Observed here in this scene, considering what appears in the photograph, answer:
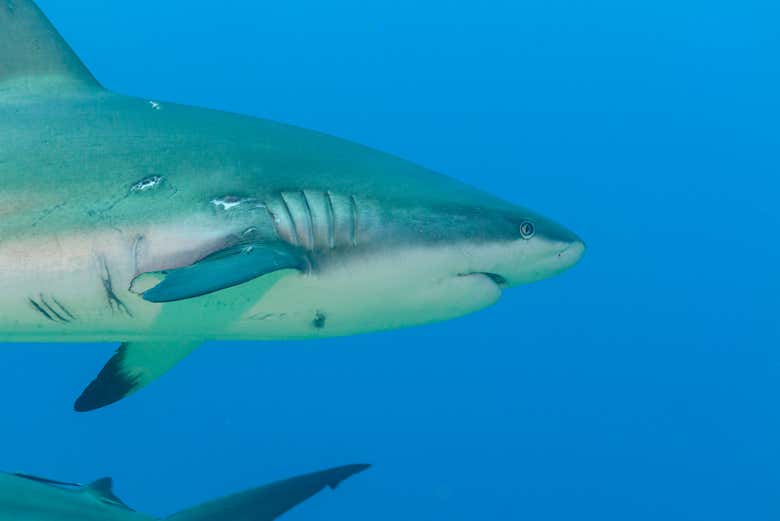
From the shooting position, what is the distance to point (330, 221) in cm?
227

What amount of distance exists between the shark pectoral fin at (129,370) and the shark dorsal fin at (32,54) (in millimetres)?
981

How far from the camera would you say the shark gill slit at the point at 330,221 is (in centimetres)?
224

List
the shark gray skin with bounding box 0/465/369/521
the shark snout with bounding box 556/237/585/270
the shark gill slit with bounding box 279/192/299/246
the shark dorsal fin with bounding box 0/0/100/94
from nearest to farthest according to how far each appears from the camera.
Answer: the shark gray skin with bounding box 0/465/369/521 < the shark gill slit with bounding box 279/192/299/246 < the shark snout with bounding box 556/237/585/270 < the shark dorsal fin with bounding box 0/0/100/94

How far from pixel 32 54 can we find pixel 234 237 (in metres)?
1.20

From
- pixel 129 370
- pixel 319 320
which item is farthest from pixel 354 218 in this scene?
pixel 129 370

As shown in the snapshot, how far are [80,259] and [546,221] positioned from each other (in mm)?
1355

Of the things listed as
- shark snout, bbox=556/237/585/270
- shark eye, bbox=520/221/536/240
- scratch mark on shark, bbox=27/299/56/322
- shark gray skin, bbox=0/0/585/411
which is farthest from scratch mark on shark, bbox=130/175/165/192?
shark snout, bbox=556/237/585/270

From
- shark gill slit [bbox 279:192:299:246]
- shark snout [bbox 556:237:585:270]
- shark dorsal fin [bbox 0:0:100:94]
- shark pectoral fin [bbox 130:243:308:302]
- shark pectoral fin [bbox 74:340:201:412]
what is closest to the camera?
shark pectoral fin [bbox 130:243:308:302]

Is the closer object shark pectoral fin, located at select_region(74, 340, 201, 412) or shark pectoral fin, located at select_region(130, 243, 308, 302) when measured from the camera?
shark pectoral fin, located at select_region(130, 243, 308, 302)

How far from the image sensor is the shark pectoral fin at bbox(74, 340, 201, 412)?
2980 mm

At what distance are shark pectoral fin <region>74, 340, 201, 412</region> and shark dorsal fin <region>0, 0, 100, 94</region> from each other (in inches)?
38.6

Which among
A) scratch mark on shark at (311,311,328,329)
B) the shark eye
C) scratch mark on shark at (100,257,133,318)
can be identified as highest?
the shark eye

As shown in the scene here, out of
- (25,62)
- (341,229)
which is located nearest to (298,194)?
(341,229)

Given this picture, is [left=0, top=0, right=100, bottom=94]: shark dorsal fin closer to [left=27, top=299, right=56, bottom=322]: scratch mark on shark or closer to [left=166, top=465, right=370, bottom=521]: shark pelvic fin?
[left=27, top=299, right=56, bottom=322]: scratch mark on shark
